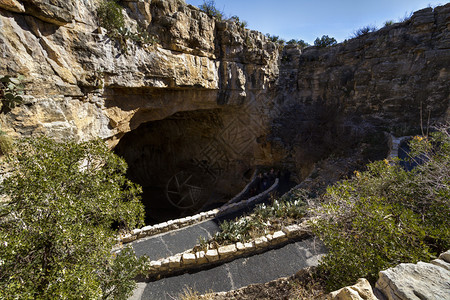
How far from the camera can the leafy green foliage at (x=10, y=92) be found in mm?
4668

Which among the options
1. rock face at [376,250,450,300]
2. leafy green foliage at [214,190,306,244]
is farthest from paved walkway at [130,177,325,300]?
rock face at [376,250,450,300]

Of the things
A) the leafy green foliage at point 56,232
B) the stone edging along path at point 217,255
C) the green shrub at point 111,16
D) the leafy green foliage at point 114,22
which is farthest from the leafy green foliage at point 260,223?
the green shrub at point 111,16

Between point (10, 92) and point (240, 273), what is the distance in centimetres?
715

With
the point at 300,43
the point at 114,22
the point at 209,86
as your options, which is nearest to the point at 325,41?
the point at 300,43

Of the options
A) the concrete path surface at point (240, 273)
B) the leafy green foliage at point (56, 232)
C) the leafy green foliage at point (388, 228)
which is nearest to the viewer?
the leafy green foliage at point (56, 232)

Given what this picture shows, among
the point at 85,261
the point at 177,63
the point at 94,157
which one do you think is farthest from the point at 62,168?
the point at 177,63

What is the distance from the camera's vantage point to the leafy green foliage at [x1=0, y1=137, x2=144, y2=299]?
244 cm

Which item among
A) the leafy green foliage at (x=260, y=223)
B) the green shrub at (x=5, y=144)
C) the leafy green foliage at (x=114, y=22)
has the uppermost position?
the leafy green foliage at (x=114, y=22)

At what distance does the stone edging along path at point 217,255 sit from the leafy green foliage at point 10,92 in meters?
5.31

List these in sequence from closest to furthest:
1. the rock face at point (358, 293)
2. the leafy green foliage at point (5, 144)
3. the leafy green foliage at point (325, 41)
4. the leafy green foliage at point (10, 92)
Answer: the rock face at point (358, 293) → the leafy green foliage at point (5, 144) → the leafy green foliage at point (10, 92) → the leafy green foliage at point (325, 41)

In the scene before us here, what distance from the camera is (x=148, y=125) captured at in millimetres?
14625

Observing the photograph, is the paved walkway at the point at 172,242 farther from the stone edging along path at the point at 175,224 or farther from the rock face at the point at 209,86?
the rock face at the point at 209,86

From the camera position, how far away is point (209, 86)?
Answer: 10766 millimetres

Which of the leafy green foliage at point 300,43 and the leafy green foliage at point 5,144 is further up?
the leafy green foliage at point 300,43
